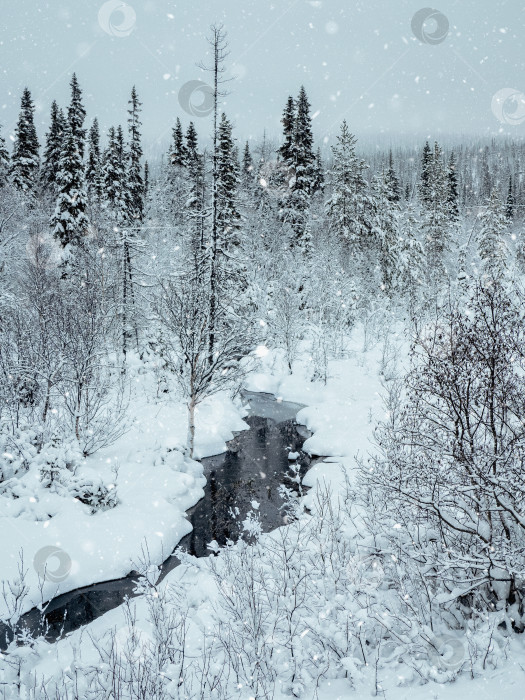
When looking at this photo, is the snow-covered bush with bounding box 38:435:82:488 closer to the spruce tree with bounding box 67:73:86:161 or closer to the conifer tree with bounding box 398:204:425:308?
the spruce tree with bounding box 67:73:86:161

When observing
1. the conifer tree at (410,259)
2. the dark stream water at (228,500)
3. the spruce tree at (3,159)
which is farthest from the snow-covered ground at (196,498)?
the spruce tree at (3,159)

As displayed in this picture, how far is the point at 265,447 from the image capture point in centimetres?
1759

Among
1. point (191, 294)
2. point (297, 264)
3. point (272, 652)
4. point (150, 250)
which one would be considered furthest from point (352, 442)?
point (150, 250)

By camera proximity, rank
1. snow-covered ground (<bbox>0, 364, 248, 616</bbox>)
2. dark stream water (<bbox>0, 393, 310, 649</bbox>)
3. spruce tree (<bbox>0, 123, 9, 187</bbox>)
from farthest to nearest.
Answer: spruce tree (<bbox>0, 123, 9, 187</bbox>)
snow-covered ground (<bbox>0, 364, 248, 616</bbox>)
dark stream water (<bbox>0, 393, 310, 649</bbox>)

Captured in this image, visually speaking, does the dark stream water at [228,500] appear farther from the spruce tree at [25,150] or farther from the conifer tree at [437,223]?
the spruce tree at [25,150]

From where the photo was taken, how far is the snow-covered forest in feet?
19.7

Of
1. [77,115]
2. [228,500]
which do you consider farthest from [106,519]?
[77,115]

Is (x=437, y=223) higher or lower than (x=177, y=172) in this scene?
lower

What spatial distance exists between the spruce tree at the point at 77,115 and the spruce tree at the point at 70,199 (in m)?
0.93

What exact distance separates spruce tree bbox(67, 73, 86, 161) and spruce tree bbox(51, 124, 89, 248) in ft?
3.05

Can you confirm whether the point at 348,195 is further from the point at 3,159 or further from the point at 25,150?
the point at 25,150

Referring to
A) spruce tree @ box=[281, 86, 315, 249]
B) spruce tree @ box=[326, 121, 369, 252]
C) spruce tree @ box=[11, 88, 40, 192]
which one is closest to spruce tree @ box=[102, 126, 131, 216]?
spruce tree @ box=[11, 88, 40, 192]

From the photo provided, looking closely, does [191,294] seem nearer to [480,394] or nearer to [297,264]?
[480,394]

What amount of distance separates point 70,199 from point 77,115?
638 centimetres
